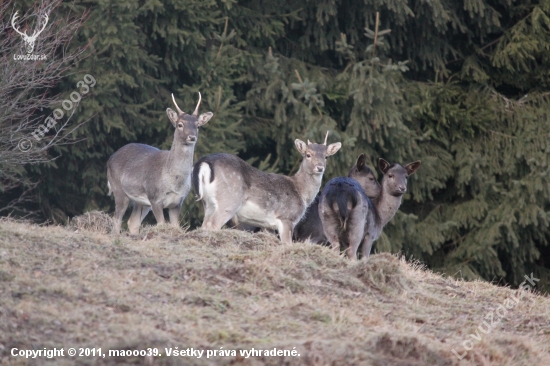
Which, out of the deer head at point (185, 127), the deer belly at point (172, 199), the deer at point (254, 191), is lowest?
the deer belly at point (172, 199)

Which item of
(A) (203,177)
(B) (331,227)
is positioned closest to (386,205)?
(B) (331,227)

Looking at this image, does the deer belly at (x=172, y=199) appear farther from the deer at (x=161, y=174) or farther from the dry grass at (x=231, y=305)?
the dry grass at (x=231, y=305)

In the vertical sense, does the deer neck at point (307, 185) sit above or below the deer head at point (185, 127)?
below

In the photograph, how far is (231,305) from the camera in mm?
7039

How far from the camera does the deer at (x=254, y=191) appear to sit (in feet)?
36.2

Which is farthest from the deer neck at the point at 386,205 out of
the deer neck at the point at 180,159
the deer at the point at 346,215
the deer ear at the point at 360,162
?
the deer neck at the point at 180,159

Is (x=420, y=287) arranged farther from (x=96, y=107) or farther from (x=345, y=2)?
(x=345, y=2)

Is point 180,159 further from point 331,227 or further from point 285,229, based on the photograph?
point 331,227

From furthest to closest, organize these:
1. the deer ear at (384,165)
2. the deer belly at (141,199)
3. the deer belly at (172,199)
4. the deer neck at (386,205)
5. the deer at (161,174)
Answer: the deer ear at (384,165) → the deer neck at (386,205) → the deer belly at (141,199) → the deer belly at (172,199) → the deer at (161,174)

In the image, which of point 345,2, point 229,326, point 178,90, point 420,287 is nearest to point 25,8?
point 178,90

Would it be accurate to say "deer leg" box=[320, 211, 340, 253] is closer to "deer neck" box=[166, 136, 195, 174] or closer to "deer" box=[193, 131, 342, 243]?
"deer" box=[193, 131, 342, 243]

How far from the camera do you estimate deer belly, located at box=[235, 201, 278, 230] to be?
37.3 feet

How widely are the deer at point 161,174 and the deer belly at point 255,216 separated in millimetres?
814

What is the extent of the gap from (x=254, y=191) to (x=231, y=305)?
4395mm
